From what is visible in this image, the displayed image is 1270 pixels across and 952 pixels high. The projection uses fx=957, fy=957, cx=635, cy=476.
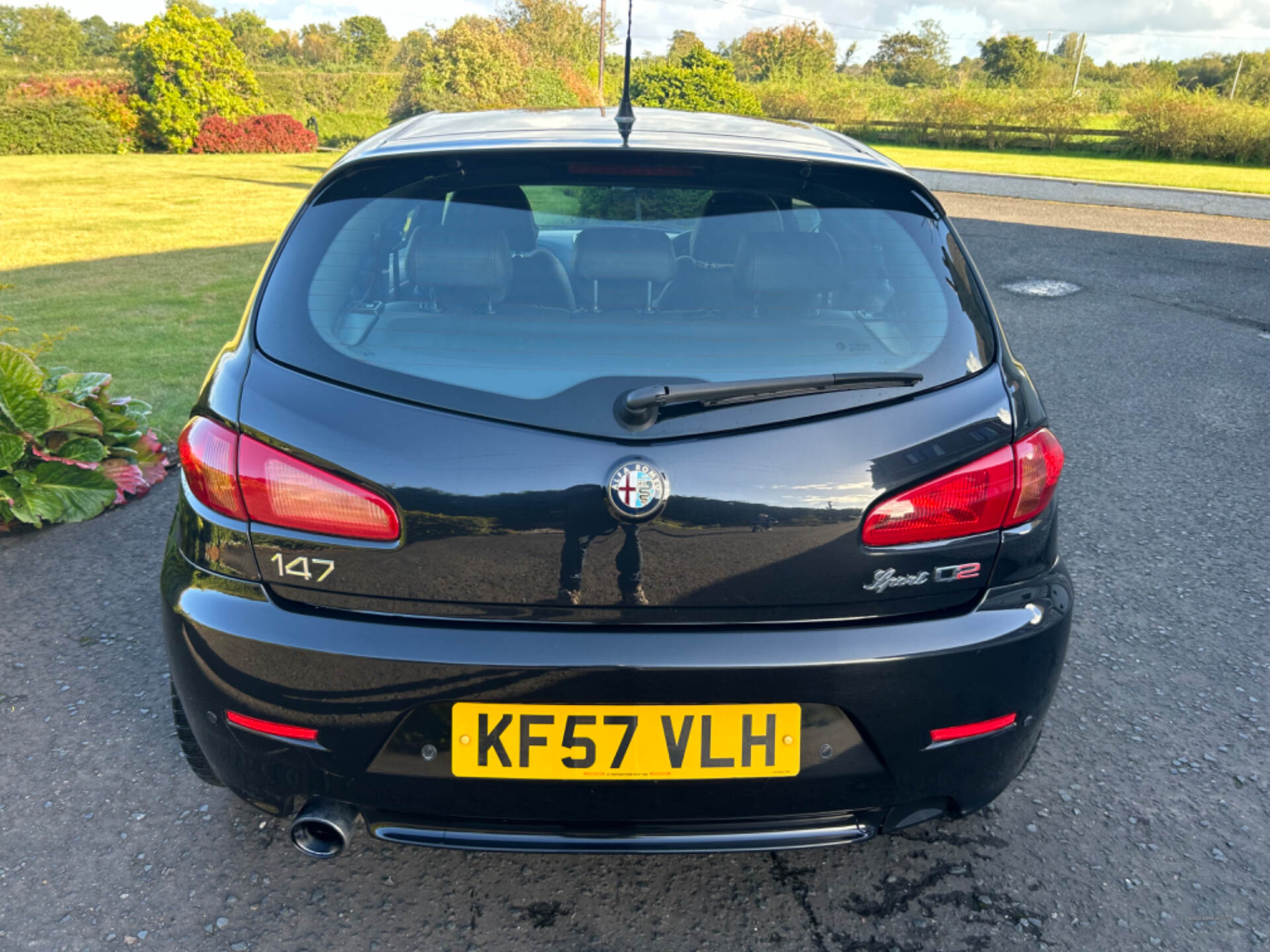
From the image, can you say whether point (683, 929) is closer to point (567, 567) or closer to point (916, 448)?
point (567, 567)

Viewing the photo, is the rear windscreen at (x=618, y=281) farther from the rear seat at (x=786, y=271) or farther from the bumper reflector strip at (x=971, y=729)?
the bumper reflector strip at (x=971, y=729)

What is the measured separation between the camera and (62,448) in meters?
4.02

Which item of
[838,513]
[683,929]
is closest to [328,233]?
[838,513]

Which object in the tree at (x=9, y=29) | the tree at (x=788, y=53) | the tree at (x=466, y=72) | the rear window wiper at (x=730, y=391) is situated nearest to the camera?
the rear window wiper at (x=730, y=391)

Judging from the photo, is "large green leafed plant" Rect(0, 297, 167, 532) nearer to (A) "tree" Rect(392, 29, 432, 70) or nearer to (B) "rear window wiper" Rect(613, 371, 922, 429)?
(B) "rear window wiper" Rect(613, 371, 922, 429)

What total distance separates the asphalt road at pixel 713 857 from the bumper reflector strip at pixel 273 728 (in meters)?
0.51

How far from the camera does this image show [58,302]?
26.9ft

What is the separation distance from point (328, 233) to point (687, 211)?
747 mm

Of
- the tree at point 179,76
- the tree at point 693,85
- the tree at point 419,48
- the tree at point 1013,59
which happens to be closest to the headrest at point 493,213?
the tree at point 693,85

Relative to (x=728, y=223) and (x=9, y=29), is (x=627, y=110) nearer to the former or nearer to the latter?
(x=728, y=223)

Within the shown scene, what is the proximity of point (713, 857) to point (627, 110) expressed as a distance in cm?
186

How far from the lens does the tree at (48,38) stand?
7194 cm

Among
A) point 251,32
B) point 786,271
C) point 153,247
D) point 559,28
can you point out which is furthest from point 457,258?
point 251,32

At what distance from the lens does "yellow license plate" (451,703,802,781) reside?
1.64 metres
